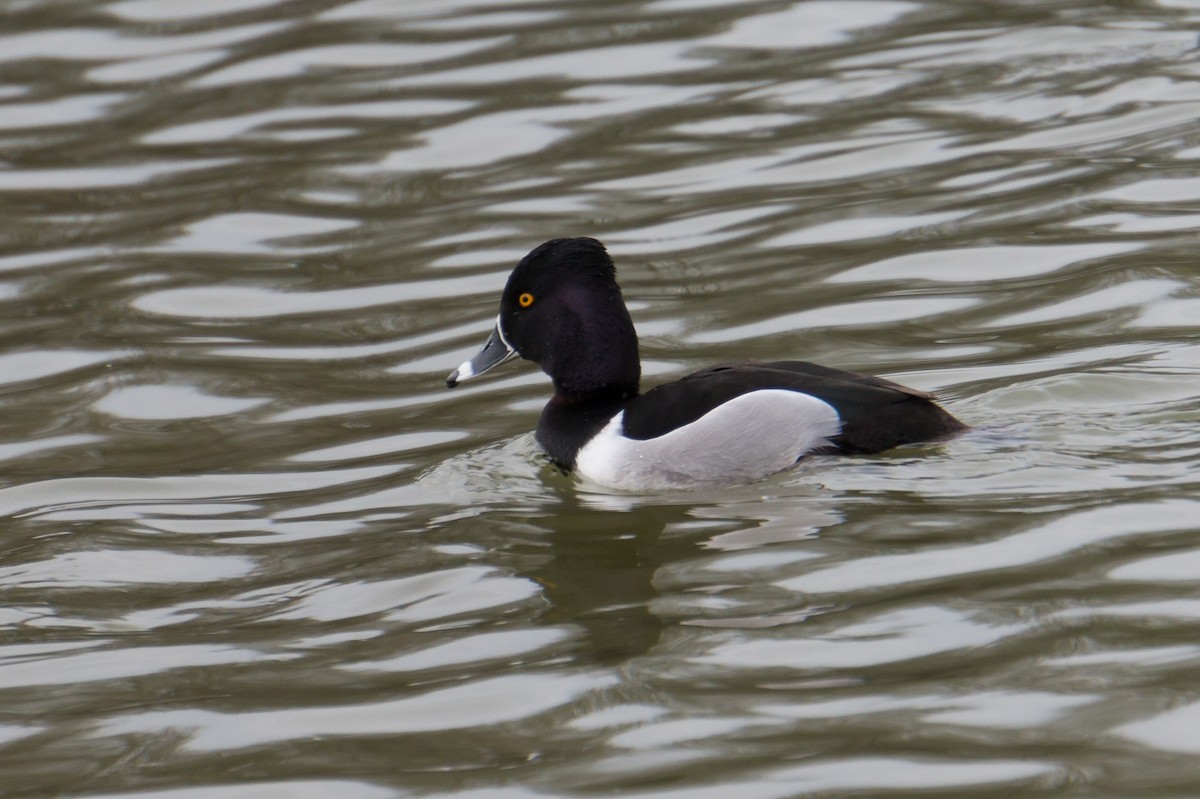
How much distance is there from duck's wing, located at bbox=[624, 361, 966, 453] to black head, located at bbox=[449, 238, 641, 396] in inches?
16.7

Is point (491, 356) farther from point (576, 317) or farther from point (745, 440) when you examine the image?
point (745, 440)

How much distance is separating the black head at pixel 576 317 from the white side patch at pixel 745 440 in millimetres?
610

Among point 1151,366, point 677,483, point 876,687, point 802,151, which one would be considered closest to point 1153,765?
point 876,687

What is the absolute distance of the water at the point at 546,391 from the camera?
4.51 meters

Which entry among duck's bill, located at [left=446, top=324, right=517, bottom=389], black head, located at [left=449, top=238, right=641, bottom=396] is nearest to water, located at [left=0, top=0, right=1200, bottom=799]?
duck's bill, located at [left=446, top=324, right=517, bottom=389]

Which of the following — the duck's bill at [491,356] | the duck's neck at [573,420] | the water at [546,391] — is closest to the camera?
the water at [546,391]

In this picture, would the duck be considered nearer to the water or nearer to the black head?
the black head

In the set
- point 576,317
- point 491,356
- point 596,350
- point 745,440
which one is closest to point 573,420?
point 596,350

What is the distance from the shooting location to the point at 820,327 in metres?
8.32

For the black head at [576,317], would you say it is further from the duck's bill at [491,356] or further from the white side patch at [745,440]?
the white side patch at [745,440]

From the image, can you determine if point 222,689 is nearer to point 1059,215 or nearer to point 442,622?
point 442,622

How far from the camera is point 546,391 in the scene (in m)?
8.23

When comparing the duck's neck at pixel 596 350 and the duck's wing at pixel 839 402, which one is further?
the duck's neck at pixel 596 350

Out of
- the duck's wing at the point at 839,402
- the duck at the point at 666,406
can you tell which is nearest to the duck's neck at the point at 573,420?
the duck at the point at 666,406
